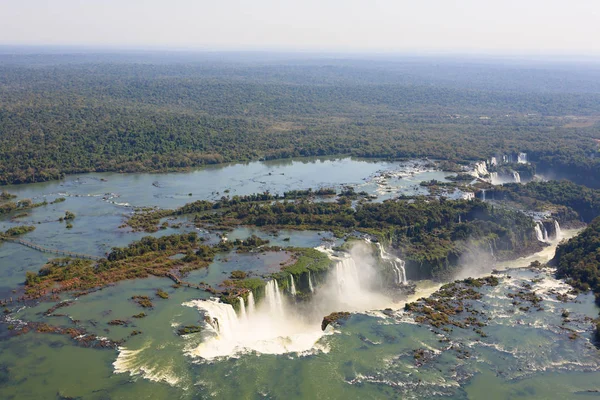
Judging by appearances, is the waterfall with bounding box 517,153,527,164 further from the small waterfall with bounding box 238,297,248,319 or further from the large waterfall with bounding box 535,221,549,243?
the small waterfall with bounding box 238,297,248,319

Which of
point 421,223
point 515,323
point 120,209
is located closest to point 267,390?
point 515,323

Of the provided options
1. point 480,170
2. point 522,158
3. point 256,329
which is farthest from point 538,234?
point 522,158

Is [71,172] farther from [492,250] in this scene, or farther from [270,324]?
[492,250]

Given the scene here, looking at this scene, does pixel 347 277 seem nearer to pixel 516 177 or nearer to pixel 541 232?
pixel 541 232

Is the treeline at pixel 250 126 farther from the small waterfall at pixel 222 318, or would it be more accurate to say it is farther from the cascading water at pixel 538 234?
the small waterfall at pixel 222 318

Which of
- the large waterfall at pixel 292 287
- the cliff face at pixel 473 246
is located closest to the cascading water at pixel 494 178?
the cliff face at pixel 473 246

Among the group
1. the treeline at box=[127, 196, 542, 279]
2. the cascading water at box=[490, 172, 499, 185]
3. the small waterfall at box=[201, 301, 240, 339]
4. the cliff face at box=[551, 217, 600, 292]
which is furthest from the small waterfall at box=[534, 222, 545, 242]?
the small waterfall at box=[201, 301, 240, 339]
